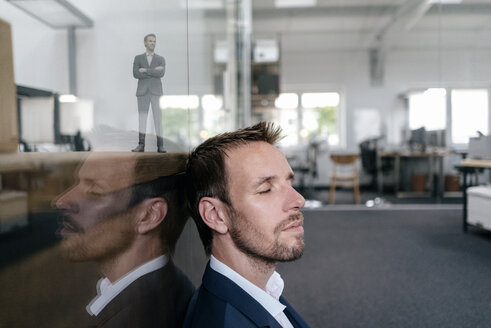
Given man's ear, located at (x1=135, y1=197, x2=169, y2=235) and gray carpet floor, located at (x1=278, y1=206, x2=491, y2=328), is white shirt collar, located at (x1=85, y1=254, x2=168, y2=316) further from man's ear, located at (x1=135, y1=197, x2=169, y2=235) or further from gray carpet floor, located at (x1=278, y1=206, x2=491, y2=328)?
gray carpet floor, located at (x1=278, y1=206, x2=491, y2=328)

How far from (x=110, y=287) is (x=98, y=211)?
0.10 m

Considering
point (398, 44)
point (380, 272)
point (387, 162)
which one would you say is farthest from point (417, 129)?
point (380, 272)

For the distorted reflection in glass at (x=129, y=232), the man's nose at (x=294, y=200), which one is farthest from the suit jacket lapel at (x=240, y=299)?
the man's nose at (x=294, y=200)

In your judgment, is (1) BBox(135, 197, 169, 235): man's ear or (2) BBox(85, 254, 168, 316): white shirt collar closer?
(2) BBox(85, 254, 168, 316): white shirt collar

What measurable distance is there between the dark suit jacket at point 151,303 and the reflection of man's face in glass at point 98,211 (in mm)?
73

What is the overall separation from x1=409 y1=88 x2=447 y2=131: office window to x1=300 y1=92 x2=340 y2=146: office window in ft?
4.56

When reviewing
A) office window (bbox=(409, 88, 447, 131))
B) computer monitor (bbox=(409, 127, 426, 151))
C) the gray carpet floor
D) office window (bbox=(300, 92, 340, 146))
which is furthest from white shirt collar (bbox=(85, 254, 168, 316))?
office window (bbox=(300, 92, 340, 146))

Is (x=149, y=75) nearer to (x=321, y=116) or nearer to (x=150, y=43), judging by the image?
(x=150, y=43)

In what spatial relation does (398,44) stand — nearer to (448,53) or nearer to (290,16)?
(290,16)

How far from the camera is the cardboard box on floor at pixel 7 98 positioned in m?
0.20

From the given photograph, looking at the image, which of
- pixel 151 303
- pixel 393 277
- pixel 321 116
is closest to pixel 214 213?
pixel 151 303

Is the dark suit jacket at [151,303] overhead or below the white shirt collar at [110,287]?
below

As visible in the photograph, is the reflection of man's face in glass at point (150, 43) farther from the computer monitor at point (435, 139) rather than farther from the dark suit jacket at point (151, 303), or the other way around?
the computer monitor at point (435, 139)

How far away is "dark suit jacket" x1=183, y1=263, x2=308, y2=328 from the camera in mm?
583
